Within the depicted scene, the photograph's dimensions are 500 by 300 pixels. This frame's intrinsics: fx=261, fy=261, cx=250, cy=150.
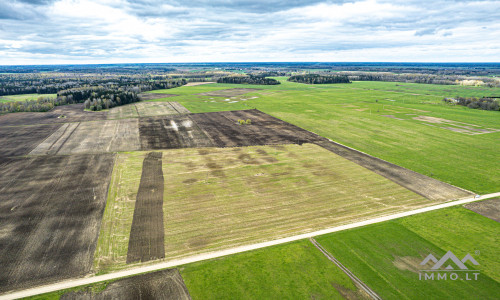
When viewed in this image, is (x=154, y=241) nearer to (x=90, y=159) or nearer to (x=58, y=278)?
(x=58, y=278)

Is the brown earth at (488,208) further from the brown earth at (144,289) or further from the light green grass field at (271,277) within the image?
the brown earth at (144,289)

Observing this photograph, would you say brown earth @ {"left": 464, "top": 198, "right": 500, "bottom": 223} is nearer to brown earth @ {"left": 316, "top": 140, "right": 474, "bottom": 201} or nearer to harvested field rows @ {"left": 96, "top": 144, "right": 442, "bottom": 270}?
brown earth @ {"left": 316, "top": 140, "right": 474, "bottom": 201}

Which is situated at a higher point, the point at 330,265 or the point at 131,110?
the point at 131,110

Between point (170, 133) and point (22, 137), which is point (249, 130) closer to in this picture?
point (170, 133)

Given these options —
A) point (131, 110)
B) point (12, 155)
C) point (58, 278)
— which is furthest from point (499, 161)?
point (131, 110)

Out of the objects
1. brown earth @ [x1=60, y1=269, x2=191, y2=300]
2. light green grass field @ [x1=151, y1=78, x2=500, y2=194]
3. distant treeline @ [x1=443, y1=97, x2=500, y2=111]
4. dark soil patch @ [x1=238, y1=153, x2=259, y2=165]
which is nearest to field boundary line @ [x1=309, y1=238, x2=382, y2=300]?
brown earth @ [x1=60, y1=269, x2=191, y2=300]
